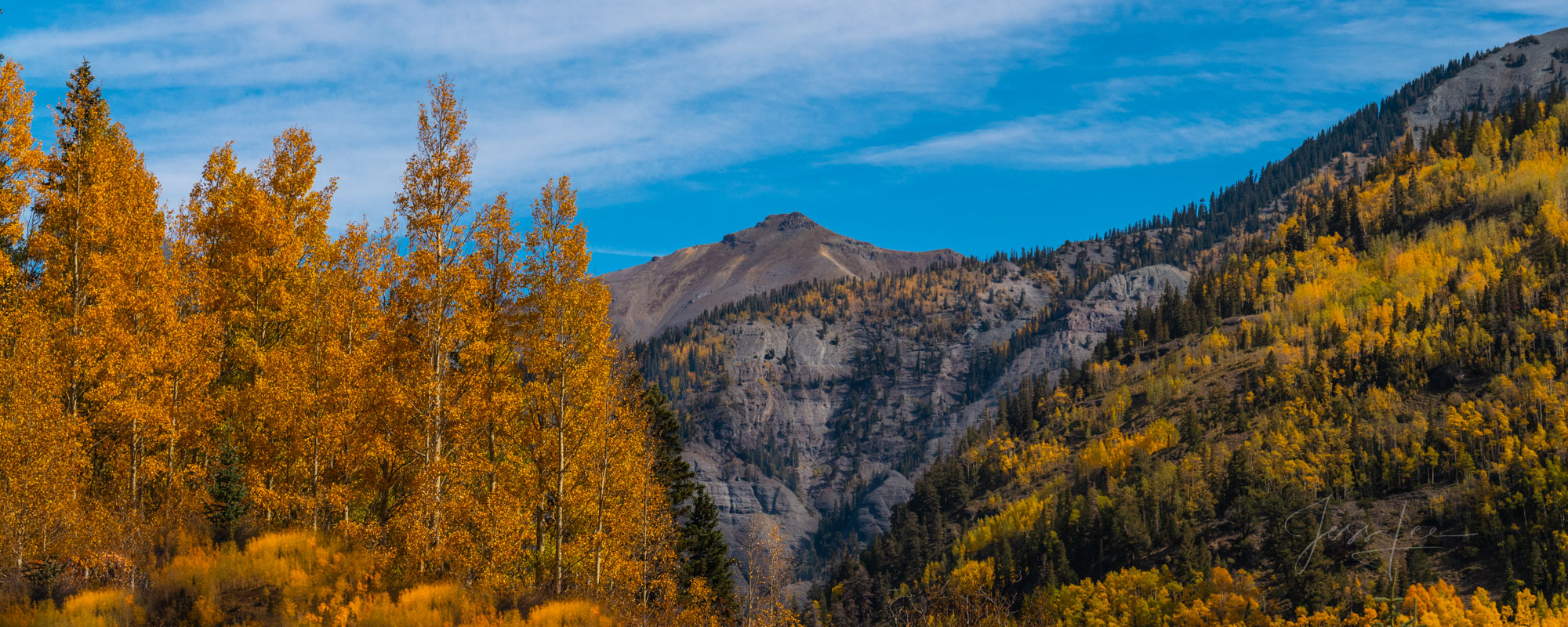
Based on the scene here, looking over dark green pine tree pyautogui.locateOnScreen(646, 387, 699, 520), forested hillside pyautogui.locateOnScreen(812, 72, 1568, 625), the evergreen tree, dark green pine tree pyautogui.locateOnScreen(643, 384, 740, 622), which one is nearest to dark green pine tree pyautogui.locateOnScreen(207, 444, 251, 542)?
dark green pine tree pyautogui.locateOnScreen(646, 387, 699, 520)

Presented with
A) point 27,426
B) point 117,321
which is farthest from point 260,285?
point 27,426

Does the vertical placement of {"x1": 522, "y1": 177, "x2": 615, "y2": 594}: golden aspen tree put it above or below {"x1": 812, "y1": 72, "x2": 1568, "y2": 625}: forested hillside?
above

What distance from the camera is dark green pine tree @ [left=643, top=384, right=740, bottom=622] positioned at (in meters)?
50.3

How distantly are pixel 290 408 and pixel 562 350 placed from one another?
8027 mm

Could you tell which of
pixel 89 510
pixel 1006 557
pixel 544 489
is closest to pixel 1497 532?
pixel 1006 557

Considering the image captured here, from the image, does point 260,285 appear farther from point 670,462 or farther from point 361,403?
point 670,462

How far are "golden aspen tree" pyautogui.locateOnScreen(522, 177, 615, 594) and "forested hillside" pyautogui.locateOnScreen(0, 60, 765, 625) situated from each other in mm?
71

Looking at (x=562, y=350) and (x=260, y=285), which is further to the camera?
(x=260, y=285)

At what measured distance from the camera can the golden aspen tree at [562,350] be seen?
91.5 feet

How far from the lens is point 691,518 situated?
5381 centimetres

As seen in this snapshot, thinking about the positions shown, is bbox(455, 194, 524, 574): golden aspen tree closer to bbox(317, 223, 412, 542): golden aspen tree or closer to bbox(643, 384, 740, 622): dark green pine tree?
bbox(317, 223, 412, 542): golden aspen tree

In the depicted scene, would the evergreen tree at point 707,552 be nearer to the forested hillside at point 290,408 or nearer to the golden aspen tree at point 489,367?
the forested hillside at point 290,408

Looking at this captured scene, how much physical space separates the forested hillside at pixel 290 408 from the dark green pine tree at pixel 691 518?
50.9 feet

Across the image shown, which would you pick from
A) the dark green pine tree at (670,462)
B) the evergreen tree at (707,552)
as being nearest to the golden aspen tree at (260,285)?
the dark green pine tree at (670,462)
